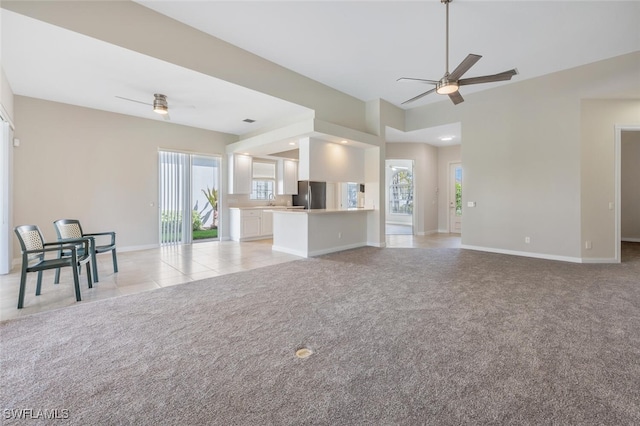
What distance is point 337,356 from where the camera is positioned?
2072 millimetres

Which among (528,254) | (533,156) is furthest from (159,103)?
(528,254)

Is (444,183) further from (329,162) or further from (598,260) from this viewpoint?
Answer: (329,162)

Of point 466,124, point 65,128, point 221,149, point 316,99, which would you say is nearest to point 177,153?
point 221,149

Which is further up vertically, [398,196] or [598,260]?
[398,196]

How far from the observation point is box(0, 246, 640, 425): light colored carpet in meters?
1.54

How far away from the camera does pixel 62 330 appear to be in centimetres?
246

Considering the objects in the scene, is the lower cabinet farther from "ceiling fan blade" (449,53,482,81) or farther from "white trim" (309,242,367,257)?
"ceiling fan blade" (449,53,482,81)

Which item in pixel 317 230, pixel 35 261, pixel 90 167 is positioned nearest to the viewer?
pixel 35 261

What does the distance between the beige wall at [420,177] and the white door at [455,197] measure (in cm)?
69

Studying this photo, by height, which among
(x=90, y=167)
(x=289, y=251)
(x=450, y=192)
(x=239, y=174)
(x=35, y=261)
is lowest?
(x=289, y=251)

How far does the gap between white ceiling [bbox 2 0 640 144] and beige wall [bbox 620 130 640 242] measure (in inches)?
183

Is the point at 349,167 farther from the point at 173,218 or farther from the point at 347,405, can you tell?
the point at 347,405

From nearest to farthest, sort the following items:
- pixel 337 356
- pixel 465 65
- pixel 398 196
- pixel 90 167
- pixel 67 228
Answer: pixel 337 356
pixel 465 65
pixel 67 228
pixel 90 167
pixel 398 196

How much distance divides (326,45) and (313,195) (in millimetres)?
4531
